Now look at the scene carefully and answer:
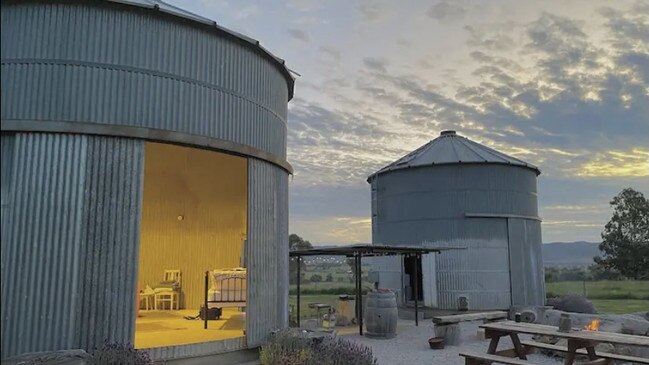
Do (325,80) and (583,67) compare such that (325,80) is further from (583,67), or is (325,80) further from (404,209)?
(583,67)

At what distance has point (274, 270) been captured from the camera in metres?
10.6

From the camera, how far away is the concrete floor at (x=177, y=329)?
30.8ft

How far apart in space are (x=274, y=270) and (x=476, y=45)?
1025 cm

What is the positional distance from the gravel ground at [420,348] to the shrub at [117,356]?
5.41 meters

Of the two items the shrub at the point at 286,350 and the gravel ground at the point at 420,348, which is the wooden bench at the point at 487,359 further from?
the shrub at the point at 286,350

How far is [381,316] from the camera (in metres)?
14.4

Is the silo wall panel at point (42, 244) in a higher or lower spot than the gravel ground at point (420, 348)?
higher

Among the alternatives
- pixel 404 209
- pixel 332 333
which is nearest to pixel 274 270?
pixel 332 333

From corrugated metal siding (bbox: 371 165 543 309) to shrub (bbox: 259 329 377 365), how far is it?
12063 millimetres

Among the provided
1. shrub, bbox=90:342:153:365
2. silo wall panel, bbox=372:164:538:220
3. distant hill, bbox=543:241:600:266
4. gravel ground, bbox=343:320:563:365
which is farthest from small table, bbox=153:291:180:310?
distant hill, bbox=543:241:600:266

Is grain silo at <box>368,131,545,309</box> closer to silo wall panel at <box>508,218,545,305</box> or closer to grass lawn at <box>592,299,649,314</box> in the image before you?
silo wall panel at <box>508,218,545,305</box>

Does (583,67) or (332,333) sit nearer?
(332,333)

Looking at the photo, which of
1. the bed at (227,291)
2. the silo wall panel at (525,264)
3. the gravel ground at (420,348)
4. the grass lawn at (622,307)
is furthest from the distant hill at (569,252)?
the bed at (227,291)

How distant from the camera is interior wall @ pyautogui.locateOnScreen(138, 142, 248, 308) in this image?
593 inches
